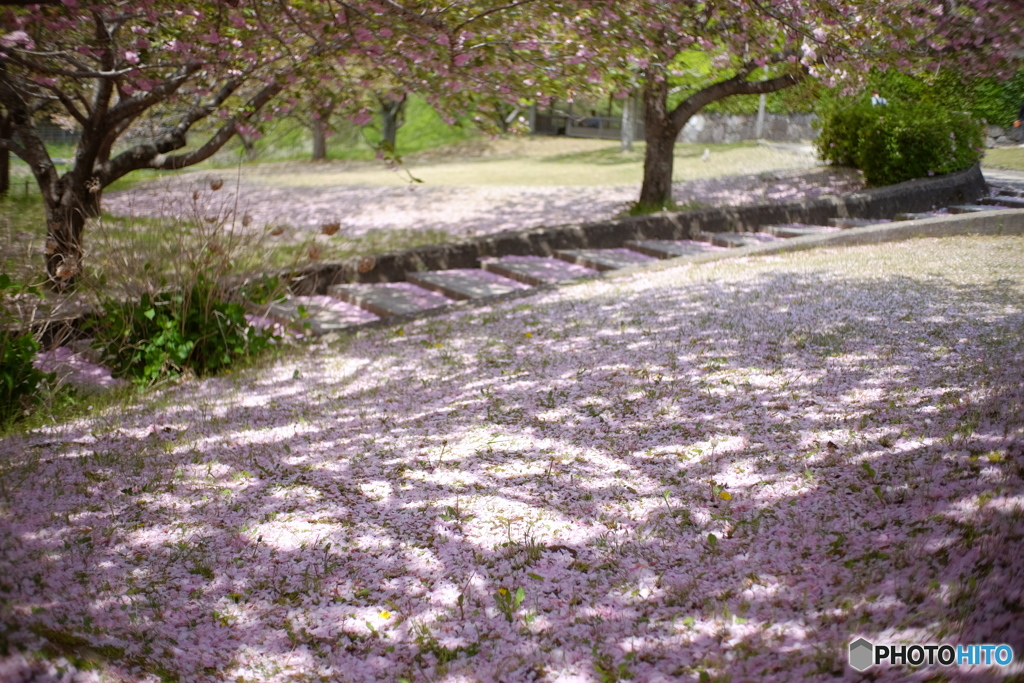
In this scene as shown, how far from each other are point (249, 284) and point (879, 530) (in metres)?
5.26

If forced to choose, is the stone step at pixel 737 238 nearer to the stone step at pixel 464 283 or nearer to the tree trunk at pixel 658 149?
the tree trunk at pixel 658 149

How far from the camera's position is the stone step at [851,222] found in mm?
11070

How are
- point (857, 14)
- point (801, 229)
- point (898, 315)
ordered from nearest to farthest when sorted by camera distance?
point (898, 315)
point (857, 14)
point (801, 229)

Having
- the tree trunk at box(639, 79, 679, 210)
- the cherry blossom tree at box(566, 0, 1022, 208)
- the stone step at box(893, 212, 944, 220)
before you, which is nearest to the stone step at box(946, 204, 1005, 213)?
the stone step at box(893, 212, 944, 220)

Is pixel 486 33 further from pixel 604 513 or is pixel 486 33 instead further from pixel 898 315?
pixel 604 513

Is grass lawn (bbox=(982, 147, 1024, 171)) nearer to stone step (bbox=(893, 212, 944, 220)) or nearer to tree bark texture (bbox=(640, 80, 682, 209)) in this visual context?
stone step (bbox=(893, 212, 944, 220))

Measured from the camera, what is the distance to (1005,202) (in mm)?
11039

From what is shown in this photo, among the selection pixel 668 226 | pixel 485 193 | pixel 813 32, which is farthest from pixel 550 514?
pixel 485 193

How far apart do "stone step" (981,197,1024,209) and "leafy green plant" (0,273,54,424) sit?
1192 centimetres

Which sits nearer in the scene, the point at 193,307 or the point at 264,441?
the point at 264,441

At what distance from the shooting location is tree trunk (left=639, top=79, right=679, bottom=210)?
39.5ft

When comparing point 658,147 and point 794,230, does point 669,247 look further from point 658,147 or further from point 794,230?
point 658,147

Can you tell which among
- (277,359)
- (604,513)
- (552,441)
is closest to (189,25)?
(277,359)

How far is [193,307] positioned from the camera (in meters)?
6.14
